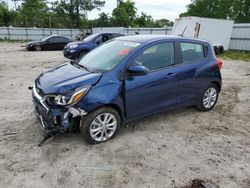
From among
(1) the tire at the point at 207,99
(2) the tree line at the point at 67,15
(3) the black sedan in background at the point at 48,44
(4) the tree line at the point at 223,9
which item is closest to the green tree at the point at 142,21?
(2) the tree line at the point at 67,15

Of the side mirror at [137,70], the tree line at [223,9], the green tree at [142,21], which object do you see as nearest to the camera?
the side mirror at [137,70]

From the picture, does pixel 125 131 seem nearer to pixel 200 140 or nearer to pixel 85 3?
pixel 200 140

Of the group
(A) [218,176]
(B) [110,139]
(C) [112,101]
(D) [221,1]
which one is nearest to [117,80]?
(C) [112,101]

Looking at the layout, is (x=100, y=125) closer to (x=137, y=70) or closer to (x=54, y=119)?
(x=54, y=119)

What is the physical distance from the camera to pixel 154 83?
429cm

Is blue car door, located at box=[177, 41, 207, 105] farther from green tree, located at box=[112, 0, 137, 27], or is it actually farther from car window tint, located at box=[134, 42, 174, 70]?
green tree, located at box=[112, 0, 137, 27]

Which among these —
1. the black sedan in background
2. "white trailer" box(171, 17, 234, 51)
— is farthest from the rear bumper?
the black sedan in background

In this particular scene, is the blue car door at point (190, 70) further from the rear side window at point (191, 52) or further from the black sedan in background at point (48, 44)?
the black sedan in background at point (48, 44)

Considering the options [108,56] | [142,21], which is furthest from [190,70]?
[142,21]

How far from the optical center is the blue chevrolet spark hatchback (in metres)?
3.67

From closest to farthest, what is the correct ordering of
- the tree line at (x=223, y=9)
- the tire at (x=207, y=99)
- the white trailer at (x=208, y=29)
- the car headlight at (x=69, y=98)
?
the car headlight at (x=69, y=98) < the tire at (x=207, y=99) < the white trailer at (x=208, y=29) < the tree line at (x=223, y=9)

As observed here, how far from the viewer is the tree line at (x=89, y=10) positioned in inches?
1649

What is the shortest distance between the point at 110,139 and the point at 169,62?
1743mm

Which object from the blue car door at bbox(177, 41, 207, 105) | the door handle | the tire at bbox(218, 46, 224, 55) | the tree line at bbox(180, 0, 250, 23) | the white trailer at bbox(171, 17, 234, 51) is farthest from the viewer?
the tree line at bbox(180, 0, 250, 23)
